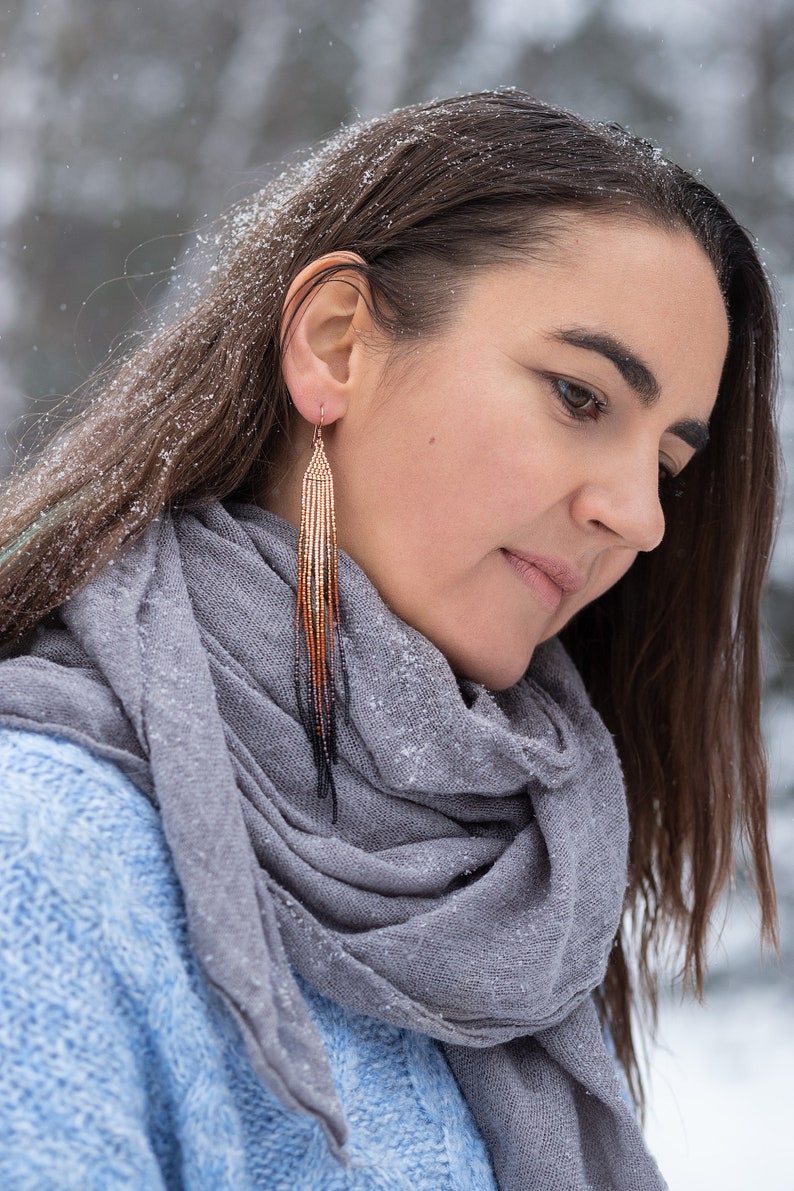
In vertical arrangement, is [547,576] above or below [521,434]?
below

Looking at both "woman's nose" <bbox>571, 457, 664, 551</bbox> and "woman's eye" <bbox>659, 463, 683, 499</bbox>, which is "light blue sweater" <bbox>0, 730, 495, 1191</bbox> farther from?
"woman's eye" <bbox>659, 463, 683, 499</bbox>

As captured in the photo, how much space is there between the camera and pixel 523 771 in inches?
48.8

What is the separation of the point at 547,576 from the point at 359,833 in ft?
1.30

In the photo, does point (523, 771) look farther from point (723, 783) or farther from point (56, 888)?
point (723, 783)

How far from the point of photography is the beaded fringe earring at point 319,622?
45.4 inches

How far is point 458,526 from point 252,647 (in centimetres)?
28

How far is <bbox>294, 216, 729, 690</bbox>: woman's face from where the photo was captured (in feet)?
4.00

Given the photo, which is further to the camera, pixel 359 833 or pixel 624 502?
pixel 624 502

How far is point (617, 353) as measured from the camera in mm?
1235

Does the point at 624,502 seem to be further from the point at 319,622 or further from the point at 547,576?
the point at 319,622

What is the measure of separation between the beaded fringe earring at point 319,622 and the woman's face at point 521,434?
0.15 ft

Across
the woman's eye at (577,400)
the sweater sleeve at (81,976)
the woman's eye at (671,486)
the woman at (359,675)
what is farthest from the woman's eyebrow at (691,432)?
the sweater sleeve at (81,976)

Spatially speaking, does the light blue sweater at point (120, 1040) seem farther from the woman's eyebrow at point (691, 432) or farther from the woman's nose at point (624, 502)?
the woman's eyebrow at point (691, 432)

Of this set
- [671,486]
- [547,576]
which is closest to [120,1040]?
[547,576]
